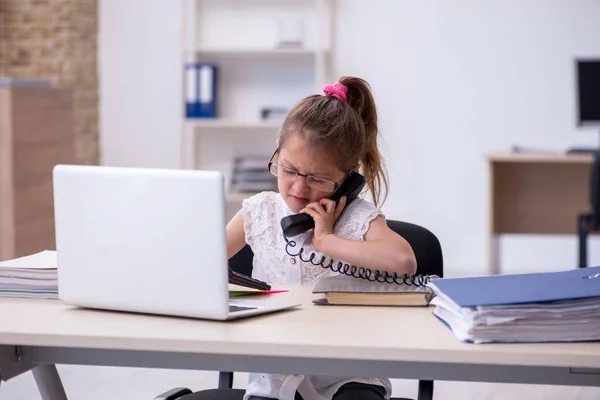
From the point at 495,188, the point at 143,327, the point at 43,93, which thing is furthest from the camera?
the point at 495,188

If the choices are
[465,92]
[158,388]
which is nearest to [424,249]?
[158,388]

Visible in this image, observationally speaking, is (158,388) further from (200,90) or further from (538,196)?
(538,196)

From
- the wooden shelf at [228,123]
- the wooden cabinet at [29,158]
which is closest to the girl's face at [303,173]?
the wooden cabinet at [29,158]

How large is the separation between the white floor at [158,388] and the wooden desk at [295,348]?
177cm

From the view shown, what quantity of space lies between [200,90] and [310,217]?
379cm

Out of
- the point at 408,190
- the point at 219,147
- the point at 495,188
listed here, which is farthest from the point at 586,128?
the point at 219,147

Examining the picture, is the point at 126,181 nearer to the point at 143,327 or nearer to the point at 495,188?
the point at 143,327

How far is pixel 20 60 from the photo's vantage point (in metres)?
5.43

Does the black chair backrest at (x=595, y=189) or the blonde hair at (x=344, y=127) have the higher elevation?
the blonde hair at (x=344, y=127)

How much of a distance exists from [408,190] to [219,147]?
3.90 feet

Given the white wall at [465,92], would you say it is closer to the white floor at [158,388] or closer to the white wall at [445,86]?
the white wall at [445,86]

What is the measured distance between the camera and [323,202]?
183 centimetres

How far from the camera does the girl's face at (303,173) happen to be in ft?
5.95

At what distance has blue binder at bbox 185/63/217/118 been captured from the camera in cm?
541
